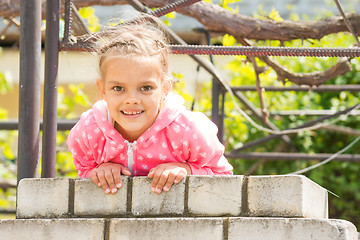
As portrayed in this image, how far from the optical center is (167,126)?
2.69 m

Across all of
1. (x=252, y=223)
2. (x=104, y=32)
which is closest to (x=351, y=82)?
(x=104, y=32)

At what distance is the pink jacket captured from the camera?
2668mm

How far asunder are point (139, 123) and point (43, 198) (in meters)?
0.46

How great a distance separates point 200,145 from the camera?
2652mm

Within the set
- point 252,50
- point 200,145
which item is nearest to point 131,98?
point 200,145

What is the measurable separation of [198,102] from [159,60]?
13.2ft

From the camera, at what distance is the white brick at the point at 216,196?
2.33 m

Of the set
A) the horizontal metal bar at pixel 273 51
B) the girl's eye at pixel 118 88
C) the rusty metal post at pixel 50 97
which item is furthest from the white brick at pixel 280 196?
the rusty metal post at pixel 50 97

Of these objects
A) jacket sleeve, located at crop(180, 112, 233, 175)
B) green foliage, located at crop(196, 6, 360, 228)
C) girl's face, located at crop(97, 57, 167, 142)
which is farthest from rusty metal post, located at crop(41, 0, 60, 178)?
green foliage, located at crop(196, 6, 360, 228)

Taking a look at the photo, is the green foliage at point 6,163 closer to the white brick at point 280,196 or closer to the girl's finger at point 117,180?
the girl's finger at point 117,180

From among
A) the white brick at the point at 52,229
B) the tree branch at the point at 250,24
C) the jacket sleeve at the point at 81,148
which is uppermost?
the tree branch at the point at 250,24

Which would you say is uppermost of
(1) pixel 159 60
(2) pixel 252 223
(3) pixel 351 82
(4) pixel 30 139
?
(3) pixel 351 82

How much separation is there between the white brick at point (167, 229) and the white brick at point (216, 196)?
2.7 inches

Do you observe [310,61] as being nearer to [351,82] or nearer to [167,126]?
[351,82]
